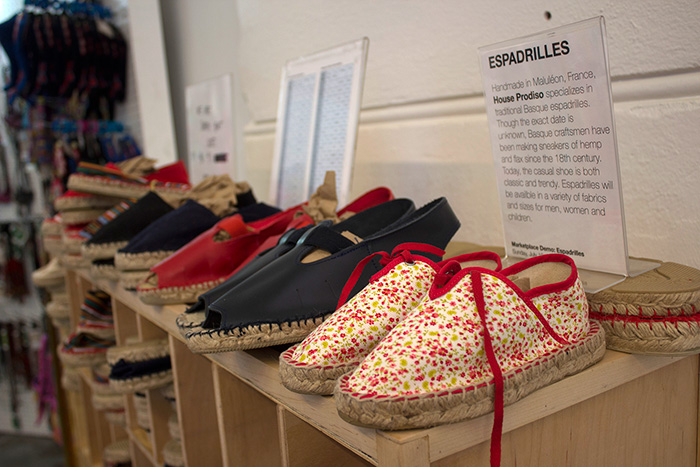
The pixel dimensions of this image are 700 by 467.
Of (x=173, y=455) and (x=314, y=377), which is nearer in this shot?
(x=314, y=377)

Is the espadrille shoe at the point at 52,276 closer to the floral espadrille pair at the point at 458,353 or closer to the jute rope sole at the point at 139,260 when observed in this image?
the jute rope sole at the point at 139,260

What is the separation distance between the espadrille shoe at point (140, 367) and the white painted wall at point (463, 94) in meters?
0.66

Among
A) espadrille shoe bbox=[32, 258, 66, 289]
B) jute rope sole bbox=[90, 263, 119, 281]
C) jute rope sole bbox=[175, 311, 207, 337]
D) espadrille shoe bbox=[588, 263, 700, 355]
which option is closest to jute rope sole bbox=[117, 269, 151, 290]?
jute rope sole bbox=[90, 263, 119, 281]

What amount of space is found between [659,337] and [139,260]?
0.91 m

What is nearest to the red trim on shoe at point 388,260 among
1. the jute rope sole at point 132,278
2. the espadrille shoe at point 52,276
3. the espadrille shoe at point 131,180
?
the jute rope sole at point 132,278

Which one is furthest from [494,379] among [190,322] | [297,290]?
[190,322]

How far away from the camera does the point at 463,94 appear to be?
3.65 feet

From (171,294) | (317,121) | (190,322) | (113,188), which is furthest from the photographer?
(113,188)

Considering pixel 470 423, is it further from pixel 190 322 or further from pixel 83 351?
pixel 83 351

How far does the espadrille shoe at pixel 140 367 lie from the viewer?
45.2 inches

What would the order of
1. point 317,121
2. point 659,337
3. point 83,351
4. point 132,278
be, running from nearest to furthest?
point 659,337 → point 132,278 → point 317,121 → point 83,351

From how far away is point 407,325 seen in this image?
1.66ft

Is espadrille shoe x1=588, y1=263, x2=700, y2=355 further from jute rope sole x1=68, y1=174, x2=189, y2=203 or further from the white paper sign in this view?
jute rope sole x1=68, y1=174, x2=189, y2=203

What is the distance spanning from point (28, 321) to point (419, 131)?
138 inches
